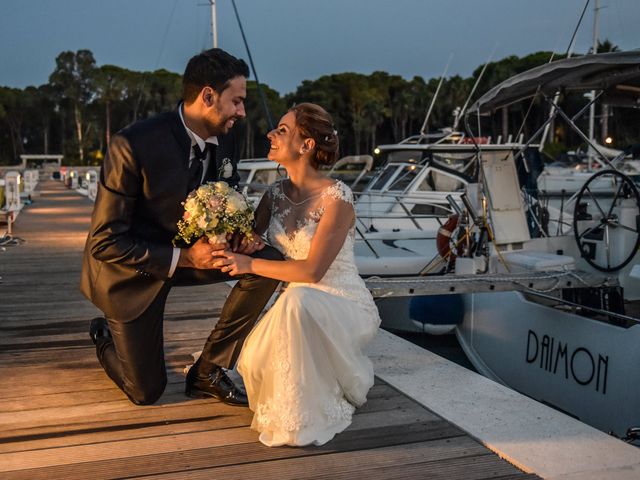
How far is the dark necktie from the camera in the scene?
3.82m

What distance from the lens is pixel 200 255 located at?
11.8 feet

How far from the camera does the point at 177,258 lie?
11.8ft

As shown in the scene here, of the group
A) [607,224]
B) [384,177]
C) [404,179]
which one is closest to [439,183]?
[404,179]

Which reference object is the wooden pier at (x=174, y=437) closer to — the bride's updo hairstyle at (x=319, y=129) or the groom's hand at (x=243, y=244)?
the groom's hand at (x=243, y=244)

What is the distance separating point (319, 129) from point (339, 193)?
32 centimetres

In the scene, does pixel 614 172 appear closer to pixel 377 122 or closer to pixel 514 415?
pixel 514 415

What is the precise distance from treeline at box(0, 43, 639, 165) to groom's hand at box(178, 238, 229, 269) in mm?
69760

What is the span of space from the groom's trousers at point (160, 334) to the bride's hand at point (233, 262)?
8cm

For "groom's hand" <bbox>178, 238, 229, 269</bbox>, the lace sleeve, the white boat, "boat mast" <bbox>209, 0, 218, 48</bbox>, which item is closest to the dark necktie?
"groom's hand" <bbox>178, 238, 229, 269</bbox>

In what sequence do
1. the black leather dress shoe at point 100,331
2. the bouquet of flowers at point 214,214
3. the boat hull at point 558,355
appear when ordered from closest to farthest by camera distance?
the bouquet of flowers at point 214,214 → the black leather dress shoe at point 100,331 → the boat hull at point 558,355

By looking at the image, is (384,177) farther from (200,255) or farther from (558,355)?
(200,255)

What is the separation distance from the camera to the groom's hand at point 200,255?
358 centimetres

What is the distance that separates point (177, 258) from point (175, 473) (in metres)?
1.02

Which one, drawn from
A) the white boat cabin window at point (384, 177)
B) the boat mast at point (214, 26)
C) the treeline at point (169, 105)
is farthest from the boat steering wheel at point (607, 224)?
the treeline at point (169, 105)
